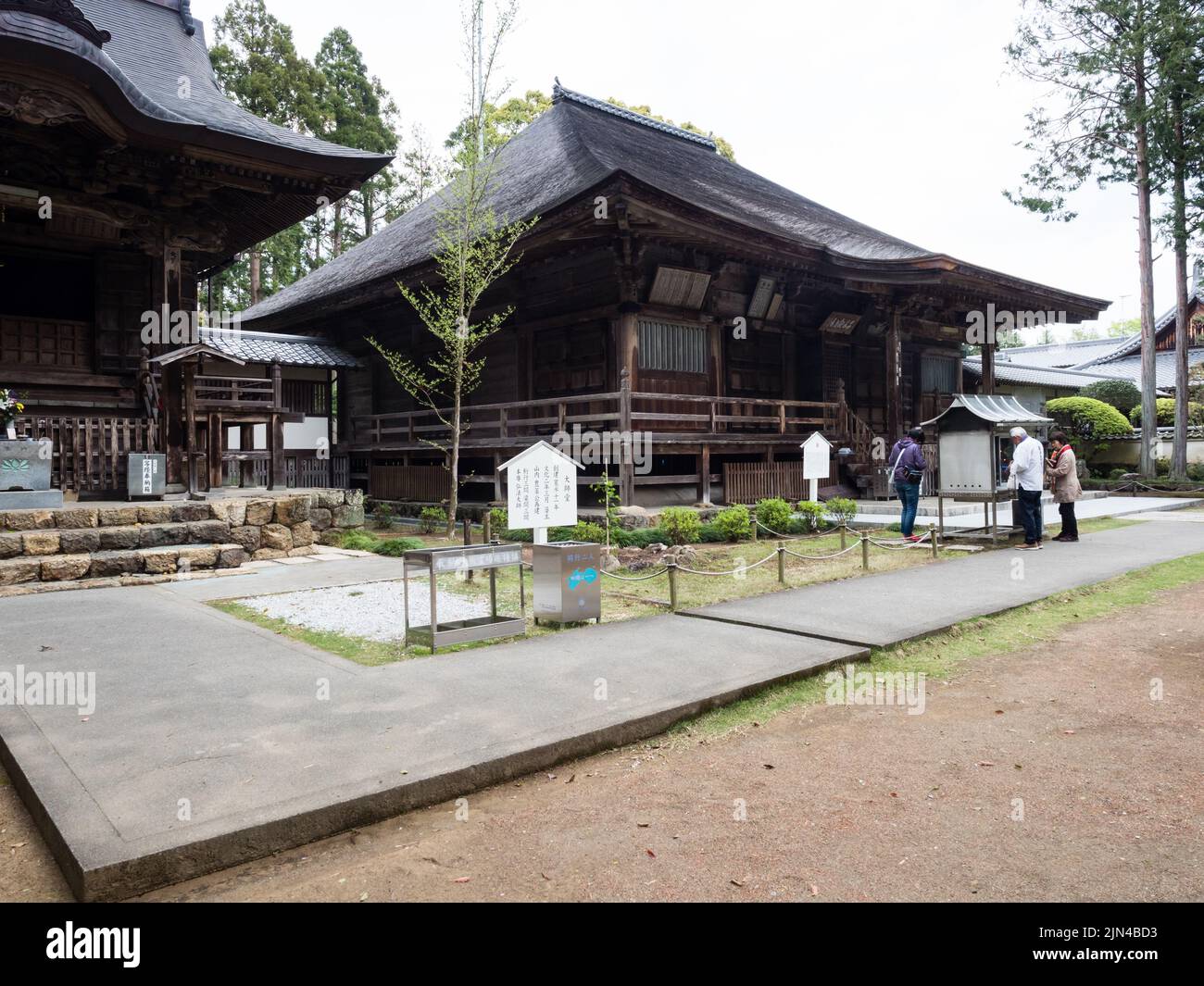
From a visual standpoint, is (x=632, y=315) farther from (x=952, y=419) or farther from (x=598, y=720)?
(x=598, y=720)

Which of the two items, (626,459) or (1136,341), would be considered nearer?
(626,459)

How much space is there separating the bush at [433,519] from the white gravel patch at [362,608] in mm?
5425

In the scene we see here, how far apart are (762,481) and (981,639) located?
8.71m

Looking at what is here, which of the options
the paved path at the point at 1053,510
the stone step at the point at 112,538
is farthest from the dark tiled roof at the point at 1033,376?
the stone step at the point at 112,538

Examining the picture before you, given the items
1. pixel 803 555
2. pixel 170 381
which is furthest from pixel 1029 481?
pixel 170 381

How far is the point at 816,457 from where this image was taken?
13.1m

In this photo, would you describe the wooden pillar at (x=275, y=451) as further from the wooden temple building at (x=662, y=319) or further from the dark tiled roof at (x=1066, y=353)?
the dark tiled roof at (x=1066, y=353)

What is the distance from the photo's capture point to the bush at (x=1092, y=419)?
25.0m

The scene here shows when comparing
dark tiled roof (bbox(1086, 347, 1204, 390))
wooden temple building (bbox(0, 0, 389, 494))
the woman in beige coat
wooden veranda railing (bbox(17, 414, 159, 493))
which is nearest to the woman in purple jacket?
the woman in beige coat

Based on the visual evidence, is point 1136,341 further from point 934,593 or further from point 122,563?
point 122,563

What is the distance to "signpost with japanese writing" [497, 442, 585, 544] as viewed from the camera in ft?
25.9

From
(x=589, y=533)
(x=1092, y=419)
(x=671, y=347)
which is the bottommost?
(x=589, y=533)

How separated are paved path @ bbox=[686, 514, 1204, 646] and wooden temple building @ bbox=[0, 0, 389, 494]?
7853 mm
